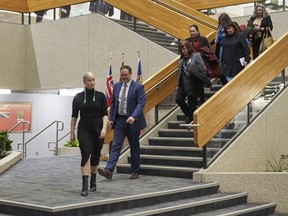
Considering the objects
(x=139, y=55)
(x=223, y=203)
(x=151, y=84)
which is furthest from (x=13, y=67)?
(x=223, y=203)

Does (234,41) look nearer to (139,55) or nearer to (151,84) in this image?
(151,84)

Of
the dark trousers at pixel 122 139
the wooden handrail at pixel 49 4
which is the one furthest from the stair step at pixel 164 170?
the wooden handrail at pixel 49 4

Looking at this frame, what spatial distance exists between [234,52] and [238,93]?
1.08 meters

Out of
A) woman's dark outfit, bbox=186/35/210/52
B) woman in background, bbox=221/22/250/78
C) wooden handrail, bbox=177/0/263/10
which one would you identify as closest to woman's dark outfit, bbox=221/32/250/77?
woman in background, bbox=221/22/250/78

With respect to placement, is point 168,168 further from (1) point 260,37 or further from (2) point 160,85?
(1) point 260,37

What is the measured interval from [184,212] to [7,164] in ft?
14.0

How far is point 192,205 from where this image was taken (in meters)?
7.34

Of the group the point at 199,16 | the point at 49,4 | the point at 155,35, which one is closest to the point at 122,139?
the point at 155,35

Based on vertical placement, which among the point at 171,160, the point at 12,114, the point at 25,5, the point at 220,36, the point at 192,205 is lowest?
the point at 192,205

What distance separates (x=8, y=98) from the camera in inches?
713

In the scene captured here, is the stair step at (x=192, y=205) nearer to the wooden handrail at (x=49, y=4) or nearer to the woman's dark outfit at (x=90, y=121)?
the woman's dark outfit at (x=90, y=121)

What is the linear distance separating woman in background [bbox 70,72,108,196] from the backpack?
115 inches

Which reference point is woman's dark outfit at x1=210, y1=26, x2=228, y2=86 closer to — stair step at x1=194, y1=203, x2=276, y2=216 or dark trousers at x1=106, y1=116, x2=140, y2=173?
dark trousers at x1=106, y1=116, x2=140, y2=173

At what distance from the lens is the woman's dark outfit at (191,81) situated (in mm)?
9148
